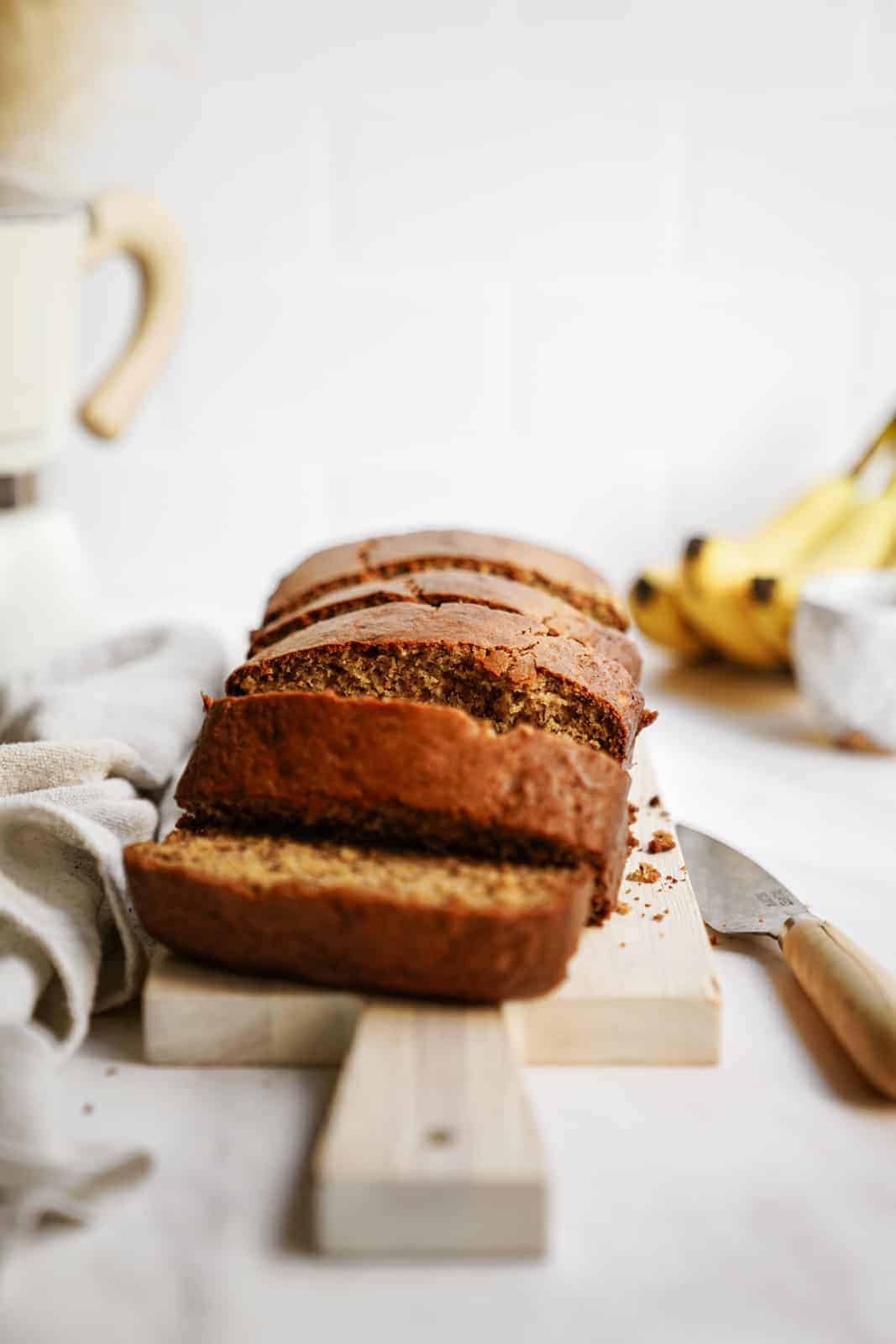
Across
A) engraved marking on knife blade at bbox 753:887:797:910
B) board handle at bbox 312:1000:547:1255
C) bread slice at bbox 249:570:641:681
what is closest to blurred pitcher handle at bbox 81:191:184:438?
bread slice at bbox 249:570:641:681

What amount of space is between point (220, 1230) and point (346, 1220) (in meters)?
0.09

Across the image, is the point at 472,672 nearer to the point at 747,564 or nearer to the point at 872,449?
the point at 747,564

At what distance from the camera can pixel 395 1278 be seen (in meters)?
0.79

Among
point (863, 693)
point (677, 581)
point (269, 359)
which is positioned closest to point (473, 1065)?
point (863, 693)

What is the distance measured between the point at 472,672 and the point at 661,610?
3.30 feet

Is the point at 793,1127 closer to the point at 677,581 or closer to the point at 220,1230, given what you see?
the point at 220,1230

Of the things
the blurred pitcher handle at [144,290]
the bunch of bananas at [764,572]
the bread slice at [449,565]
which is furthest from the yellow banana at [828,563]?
the blurred pitcher handle at [144,290]

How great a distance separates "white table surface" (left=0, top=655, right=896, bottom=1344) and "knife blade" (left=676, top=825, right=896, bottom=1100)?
0.11 feet

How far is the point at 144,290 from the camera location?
6.62 feet

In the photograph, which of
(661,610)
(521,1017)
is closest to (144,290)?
(661,610)

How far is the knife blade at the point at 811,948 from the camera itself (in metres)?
0.97

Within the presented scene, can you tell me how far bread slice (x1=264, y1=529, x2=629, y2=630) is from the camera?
158 centimetres

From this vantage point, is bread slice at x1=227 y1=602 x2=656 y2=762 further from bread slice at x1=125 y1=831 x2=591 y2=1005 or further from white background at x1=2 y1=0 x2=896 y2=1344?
white background at x1=2 y1=0 x2=896 y2=1344

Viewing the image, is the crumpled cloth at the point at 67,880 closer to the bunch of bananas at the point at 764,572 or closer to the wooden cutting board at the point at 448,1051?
the wooden cutting board at the point at 448,1051
